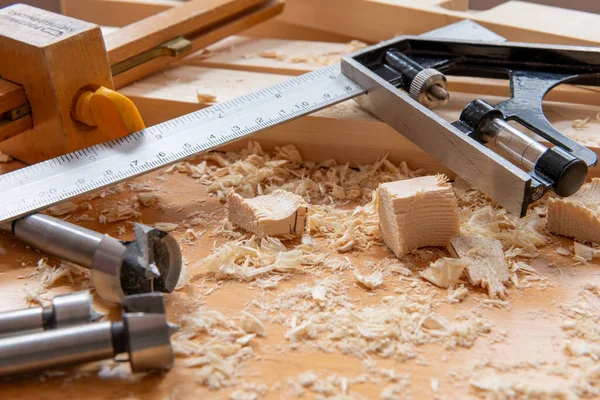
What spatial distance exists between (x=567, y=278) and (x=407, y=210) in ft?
1.06

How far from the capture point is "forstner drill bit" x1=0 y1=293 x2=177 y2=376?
1.03 m

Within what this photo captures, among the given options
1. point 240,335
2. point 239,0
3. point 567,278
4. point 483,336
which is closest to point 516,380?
point 483,336

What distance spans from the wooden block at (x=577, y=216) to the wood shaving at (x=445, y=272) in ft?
0.85

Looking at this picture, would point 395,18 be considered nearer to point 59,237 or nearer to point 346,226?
point 346,226

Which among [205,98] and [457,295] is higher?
[205,98]

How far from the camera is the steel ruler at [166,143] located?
54.1 inches

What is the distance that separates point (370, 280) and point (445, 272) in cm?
14

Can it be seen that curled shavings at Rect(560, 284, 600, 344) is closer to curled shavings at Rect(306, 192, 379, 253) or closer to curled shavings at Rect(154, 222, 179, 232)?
curled shavings at Rect(306, 192, 379, 253)

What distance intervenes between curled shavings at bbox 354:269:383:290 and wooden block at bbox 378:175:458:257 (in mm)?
83

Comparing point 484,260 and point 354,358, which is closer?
point 354,358

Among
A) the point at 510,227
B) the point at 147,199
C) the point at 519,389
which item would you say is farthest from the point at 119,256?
the point at 510,227

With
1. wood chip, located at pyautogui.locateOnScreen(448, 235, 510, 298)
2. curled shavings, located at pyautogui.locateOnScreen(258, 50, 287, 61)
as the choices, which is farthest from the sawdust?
wood chip, located at pyautogui.locateOnScreen(448, 235, 510, 298)

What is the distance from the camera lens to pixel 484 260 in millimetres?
1310

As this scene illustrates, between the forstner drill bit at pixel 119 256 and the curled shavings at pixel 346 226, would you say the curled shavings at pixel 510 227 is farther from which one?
the forstner drill bit at pixel 119 256
